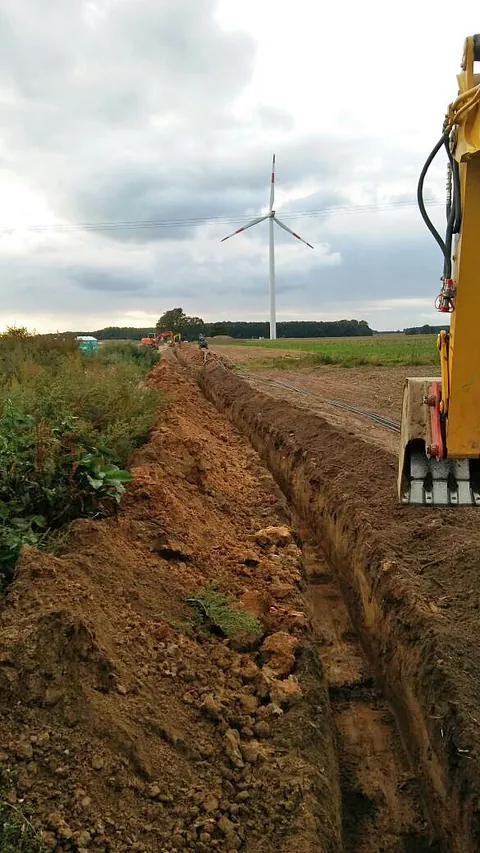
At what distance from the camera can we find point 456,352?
4129 mm

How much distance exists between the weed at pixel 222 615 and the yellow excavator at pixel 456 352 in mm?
1594

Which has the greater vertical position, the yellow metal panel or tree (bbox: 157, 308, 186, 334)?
tree (bbox: 157, 308, 186, 334)

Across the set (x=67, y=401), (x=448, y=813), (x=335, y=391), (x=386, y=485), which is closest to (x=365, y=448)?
(x=386, y=485)

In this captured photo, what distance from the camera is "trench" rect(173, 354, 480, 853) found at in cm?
399

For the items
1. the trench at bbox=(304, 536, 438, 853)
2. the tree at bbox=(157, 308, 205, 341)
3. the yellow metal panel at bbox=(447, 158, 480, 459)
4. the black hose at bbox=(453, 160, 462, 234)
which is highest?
the tree at bbox=(157, 308, 205, 341)

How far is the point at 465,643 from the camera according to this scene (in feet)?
15.6

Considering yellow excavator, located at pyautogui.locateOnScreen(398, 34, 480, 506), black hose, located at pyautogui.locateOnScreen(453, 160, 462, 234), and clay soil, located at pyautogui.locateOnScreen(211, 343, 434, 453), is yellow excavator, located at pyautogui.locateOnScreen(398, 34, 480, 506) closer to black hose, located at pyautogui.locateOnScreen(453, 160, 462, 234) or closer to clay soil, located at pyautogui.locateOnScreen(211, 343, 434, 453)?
black hose, located at pyautogui.locateOnScreen(453, 160, 462, 234)

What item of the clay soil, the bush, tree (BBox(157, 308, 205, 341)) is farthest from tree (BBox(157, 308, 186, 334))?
the bush

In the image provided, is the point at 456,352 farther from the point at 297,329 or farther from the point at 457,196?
the point at 297,329

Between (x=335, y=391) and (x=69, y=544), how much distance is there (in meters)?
16.3

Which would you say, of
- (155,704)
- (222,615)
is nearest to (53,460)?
(222,615)

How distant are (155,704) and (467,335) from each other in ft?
9.63

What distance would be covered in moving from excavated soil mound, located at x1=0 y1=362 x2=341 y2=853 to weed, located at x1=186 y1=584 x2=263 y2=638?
2.4 inches

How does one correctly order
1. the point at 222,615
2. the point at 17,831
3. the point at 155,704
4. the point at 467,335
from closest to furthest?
the point at 17,831 < the point at 155,704 < the point at 467,335 < the point at 222,615
